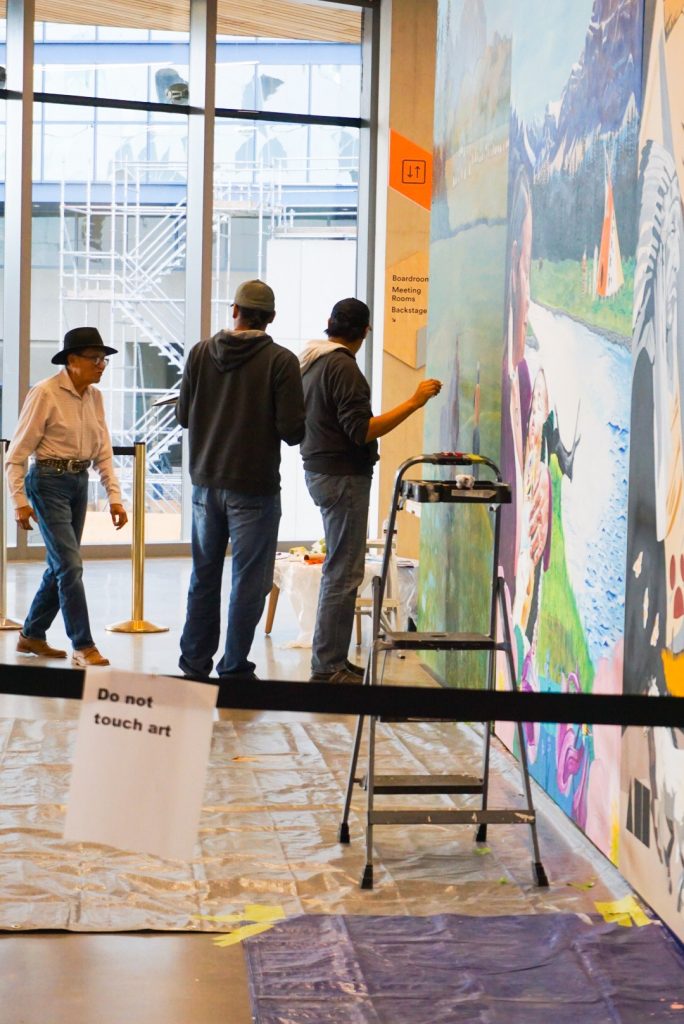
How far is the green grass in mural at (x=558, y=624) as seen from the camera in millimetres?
3783

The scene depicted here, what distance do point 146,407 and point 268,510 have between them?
5.07m

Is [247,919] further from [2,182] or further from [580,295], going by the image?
[2,182]

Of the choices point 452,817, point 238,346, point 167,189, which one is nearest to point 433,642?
point 452,817

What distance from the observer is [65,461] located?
549cm

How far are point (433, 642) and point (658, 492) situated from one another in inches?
28.8

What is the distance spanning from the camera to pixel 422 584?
19.5 ft

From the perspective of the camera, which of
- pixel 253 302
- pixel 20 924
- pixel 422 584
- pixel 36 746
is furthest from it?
pixel 422 584

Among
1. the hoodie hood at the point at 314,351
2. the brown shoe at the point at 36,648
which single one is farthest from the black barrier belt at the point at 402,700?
the brown shoe at the point at 36,648

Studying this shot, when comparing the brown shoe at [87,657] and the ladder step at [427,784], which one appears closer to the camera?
the ladder step at [427,784]

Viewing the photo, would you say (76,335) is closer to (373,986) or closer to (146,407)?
(373,986)

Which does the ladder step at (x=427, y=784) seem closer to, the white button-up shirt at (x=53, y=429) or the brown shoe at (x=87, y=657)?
the brown shoe at (x=87, y=657)

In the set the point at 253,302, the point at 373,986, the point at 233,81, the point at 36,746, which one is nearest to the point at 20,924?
the point at 373,986

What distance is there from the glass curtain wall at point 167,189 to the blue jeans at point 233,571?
4.41 meters

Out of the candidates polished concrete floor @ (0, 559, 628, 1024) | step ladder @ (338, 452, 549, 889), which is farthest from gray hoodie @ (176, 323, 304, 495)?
step ladder @ (338, 452, 549, 889)
